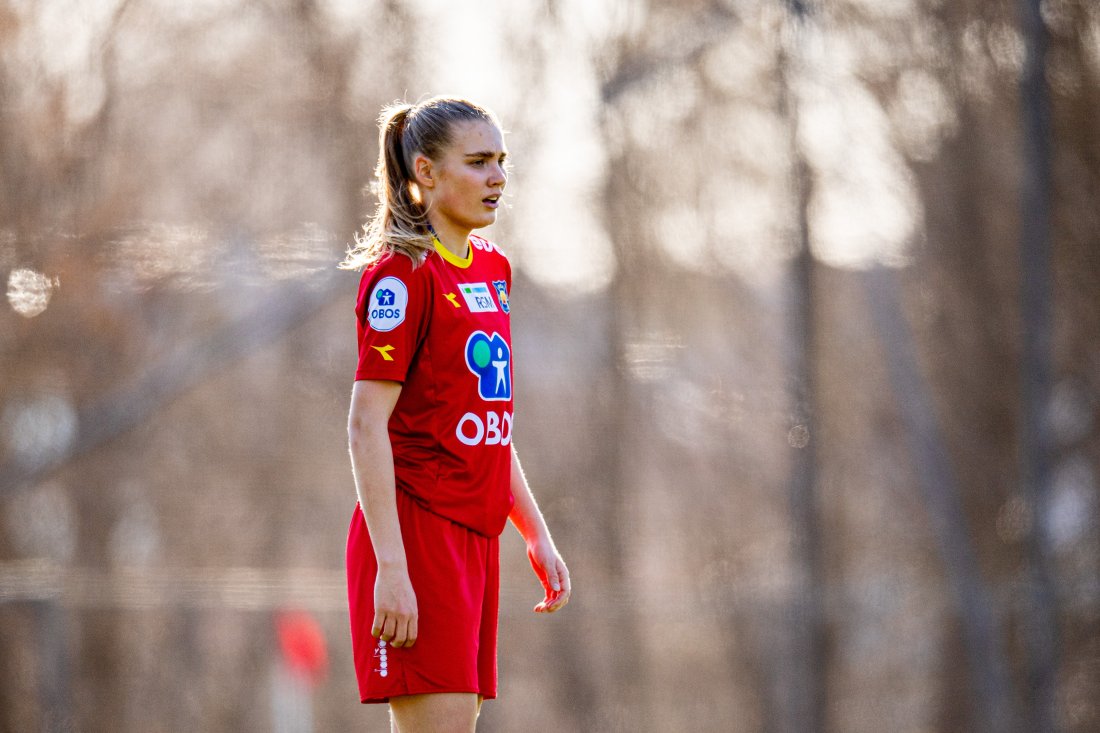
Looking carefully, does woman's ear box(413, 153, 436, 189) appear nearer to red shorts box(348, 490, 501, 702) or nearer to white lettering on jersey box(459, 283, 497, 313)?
white lettering on jersey box(459, 283, 497, 313)

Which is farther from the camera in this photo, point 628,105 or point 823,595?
point 628,105

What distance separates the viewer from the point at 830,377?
7.16m

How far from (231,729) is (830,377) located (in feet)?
12.8

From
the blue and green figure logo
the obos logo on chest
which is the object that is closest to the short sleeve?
the obos logo on chest

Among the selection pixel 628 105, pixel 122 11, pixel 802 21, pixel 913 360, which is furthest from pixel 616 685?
pixel 122 11

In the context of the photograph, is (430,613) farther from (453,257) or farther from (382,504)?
(453,257)

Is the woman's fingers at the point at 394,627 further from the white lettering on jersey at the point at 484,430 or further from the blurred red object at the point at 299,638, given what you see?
the blurred red object at the point at 299,638

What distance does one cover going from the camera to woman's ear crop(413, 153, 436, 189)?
2500mm

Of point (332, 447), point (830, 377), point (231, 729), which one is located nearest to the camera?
point (830, 377)

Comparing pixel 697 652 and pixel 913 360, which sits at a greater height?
pixel 913 360

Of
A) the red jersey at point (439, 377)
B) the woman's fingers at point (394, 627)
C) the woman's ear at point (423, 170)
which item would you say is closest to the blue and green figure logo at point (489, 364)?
the red jersey at point (439, 377)

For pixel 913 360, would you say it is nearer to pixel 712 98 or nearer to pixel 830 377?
pixel 830 377

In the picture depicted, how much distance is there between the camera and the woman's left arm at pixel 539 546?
2590 millimetres

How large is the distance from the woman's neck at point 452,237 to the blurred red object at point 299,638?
493cm
